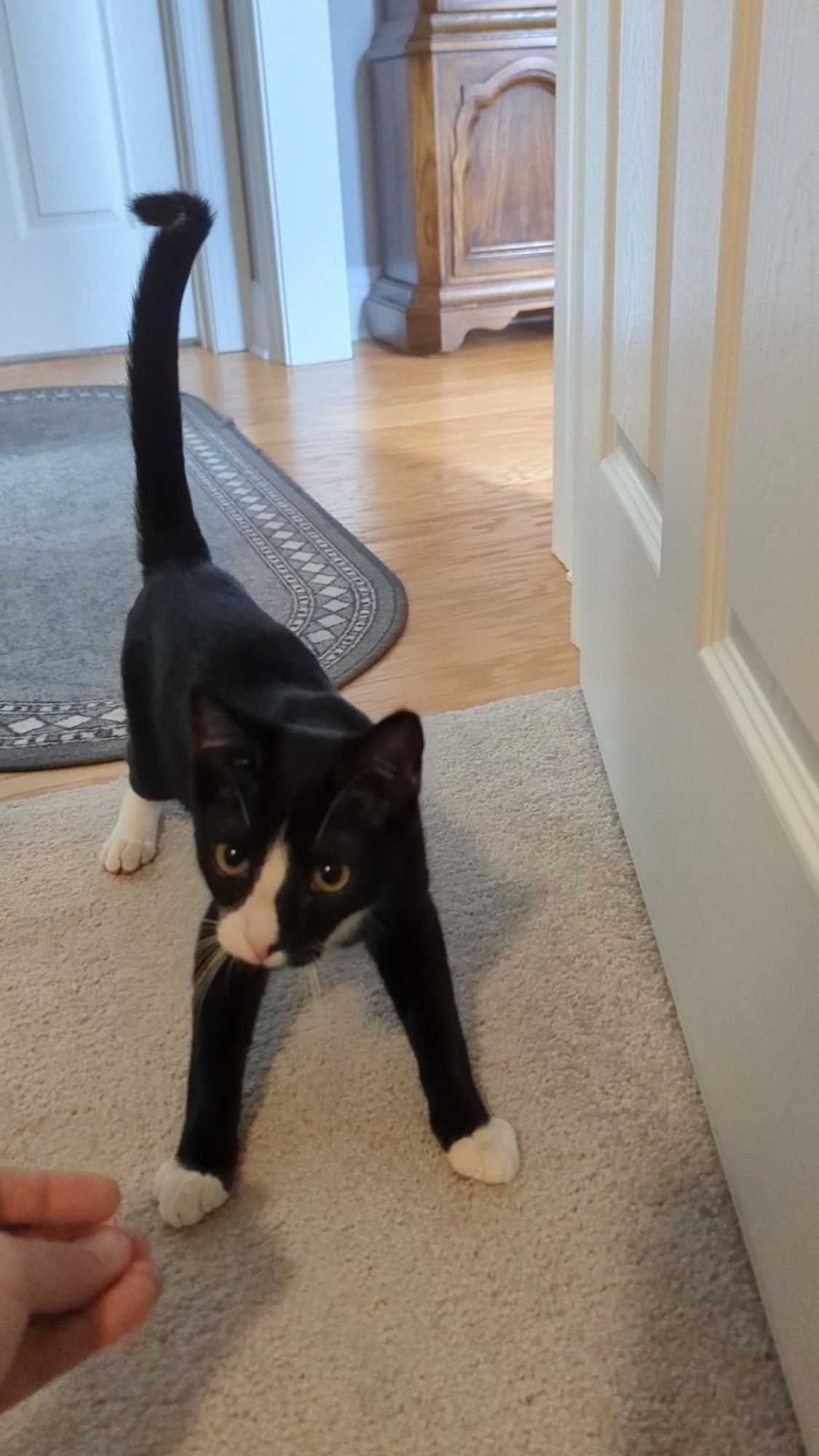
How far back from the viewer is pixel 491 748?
119 centimetres

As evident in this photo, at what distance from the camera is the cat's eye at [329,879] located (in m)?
0.64

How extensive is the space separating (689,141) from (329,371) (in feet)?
7.21

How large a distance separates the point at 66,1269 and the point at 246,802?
0.82ft

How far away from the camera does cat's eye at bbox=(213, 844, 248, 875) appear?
651 millimetres

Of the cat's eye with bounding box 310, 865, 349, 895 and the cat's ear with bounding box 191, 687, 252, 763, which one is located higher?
the cat's ear with bounding box 191, 687, 252, 763

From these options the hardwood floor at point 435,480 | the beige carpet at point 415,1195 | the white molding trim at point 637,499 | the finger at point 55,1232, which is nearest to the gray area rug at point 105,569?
the hardwood floor at point 435,480

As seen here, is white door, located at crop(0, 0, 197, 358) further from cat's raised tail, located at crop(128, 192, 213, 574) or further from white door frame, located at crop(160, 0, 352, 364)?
cat's raised tail, located at crop(128, 192, 213, 574)

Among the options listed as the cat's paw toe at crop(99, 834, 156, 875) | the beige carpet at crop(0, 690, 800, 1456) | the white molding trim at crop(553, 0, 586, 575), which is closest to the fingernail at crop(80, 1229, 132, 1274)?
the beige carpet at crop(0, 690, 800, 1456)

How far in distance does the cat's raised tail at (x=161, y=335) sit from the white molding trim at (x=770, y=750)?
50cm

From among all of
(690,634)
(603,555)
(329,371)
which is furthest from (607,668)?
(329,371)

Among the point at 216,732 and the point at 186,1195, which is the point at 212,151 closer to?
the point at 216,732

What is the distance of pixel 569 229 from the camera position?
128 cm

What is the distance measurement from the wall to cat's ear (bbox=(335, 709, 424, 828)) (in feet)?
8.48

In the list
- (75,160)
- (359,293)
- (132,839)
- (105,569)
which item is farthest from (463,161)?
(132,839)
